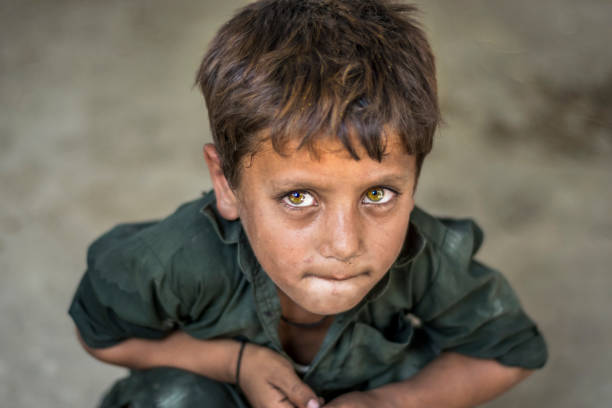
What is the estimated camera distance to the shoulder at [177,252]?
123 cm

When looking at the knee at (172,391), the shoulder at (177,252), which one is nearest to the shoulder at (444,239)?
the shoulder at (177,252)

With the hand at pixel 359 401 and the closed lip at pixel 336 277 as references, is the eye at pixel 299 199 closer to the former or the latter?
the closed lip at pixel 336 277

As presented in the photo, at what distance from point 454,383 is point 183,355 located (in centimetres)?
48

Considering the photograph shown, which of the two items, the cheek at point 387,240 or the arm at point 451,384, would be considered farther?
the arm at point 451,384

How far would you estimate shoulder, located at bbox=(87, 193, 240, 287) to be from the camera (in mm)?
1230

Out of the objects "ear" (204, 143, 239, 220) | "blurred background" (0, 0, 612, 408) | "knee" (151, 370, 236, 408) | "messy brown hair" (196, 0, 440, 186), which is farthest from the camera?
"blurred background" (0, 0, 612, 408)

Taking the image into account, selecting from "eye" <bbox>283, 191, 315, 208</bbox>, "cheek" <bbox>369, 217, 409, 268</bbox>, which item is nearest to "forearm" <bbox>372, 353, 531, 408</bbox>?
"cheek" <bbox>369, 217, 409, 268</bbox>

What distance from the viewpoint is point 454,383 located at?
1375 millimetres

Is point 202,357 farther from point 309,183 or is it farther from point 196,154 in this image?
point 196,154

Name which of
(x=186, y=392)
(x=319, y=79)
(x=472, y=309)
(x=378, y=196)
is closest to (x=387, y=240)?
(x=378, y=196)

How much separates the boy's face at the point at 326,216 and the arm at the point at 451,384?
1.10 ft

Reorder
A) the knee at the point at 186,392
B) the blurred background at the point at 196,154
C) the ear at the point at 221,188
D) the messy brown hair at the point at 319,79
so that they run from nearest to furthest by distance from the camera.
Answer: the messy brown hair at the point at 319,79, the ear at the point at 221,188, the knee at the point at 186,392, the blurred background at the point at 196,154

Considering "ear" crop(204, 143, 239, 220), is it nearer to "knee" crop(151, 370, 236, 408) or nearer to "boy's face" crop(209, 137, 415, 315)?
"boy's face" crop(209, 137, 415, 315)

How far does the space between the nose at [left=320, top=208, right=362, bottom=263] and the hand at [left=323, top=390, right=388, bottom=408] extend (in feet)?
1.21
